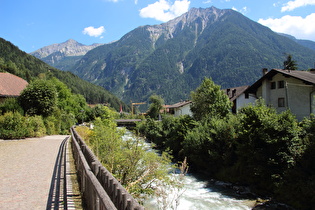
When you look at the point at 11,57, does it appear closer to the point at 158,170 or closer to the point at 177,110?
the point at 177,110

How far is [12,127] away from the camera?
23375mm

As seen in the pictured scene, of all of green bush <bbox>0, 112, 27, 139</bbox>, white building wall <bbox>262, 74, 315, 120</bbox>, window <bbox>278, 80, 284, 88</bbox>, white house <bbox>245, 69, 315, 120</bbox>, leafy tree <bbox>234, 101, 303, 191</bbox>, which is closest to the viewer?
leafy tree <bbox>234, 101, 303, 191</bbox>

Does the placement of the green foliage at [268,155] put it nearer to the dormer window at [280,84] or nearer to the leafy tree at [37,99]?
the dormer window at [280,84]

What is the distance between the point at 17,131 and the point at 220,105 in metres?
22.8

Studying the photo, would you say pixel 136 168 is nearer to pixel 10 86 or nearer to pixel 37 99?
pixel 37 99

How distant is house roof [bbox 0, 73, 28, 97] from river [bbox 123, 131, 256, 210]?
25974mm

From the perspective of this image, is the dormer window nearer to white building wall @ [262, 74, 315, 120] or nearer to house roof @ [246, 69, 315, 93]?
white building wall @ [262, 74, 315, 120]

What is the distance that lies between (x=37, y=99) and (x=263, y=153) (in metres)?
25.1

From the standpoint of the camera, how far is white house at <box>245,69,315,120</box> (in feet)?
89.0

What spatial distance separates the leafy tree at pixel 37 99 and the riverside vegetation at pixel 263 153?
1746cm

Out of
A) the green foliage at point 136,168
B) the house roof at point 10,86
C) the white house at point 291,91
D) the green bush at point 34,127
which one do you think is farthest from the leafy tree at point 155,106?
→ the green foliage at point 136,168

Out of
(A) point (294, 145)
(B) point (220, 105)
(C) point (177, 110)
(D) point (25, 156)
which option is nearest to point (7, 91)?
(D) point (25, 156)

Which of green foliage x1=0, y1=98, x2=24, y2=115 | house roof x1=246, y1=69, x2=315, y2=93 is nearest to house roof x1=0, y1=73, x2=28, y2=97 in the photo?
green foliage x1=0, y1=98, x2=24, y2=115

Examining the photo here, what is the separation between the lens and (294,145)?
15836mm
